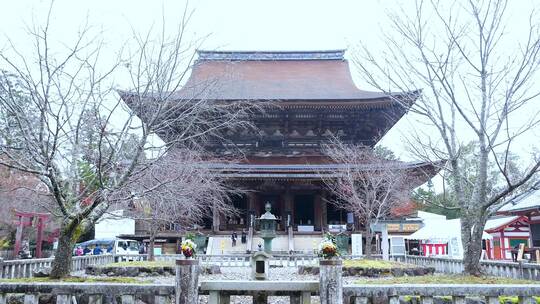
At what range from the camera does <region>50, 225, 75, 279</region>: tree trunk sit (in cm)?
799

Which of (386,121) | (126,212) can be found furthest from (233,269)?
(386,121)

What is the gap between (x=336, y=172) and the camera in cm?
2006

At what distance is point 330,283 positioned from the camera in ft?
19.1

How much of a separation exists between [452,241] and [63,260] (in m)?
18.2

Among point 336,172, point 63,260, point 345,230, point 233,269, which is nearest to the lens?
point 63,260

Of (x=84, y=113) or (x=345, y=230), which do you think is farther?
(x=345, y=230)

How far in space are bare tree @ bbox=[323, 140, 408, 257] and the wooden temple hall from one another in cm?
66

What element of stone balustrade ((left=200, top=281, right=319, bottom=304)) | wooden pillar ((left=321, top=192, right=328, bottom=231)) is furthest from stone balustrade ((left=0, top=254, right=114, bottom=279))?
wooden pillar ((left=321, top=192, right=328, bottom=231))

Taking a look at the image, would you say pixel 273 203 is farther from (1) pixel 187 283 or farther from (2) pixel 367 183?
(1) pixel 187 283

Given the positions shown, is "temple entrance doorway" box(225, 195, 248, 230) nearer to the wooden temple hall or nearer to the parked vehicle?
the wooden temple hall

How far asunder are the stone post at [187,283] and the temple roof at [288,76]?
54.8 feet

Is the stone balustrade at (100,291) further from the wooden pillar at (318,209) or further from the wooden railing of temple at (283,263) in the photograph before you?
the wooden pillar at (318,209)

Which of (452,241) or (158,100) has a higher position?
(158,100)

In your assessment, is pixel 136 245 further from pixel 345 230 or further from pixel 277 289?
pixel 277 289
